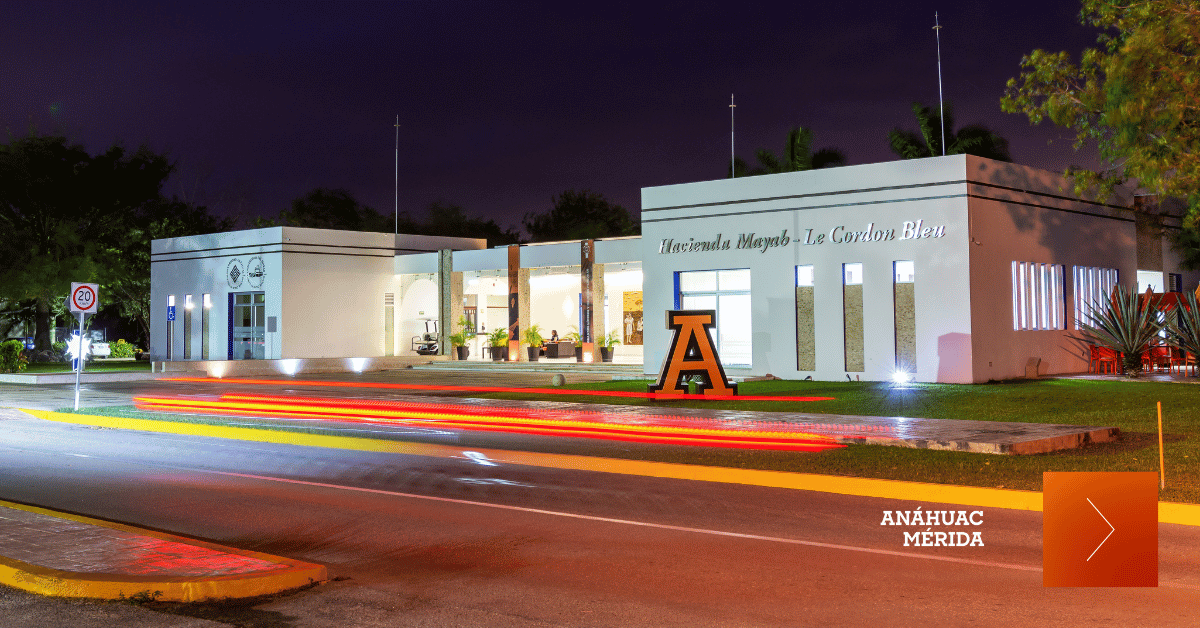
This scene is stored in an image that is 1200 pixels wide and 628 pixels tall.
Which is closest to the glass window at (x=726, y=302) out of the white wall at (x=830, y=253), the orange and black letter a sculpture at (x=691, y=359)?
the white wall at (x=830, y=253)

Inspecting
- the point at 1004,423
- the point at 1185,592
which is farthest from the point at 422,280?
the point at 1185,592

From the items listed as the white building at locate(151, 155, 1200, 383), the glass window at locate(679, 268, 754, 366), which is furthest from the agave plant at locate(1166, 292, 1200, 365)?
the glass window at locate(679, 268, 754, 366)

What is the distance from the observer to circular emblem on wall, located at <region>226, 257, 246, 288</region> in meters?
44.4

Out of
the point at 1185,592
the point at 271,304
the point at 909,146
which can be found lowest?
the point at 1185,592

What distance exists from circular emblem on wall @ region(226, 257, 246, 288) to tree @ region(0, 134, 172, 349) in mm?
8620

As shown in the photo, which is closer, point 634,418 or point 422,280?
point 634,418

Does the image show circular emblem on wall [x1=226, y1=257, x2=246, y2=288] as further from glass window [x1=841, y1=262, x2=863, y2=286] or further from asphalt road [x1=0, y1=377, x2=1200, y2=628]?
asphalt road [x1=0, y1=377, x2=1200, y2=628]

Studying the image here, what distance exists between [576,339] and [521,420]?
23.8m

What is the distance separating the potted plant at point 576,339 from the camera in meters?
38.8

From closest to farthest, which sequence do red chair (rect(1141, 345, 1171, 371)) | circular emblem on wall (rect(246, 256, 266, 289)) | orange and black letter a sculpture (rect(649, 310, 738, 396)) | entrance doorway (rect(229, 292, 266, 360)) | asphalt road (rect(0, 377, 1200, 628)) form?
asphalt road (rect(0, 377, 1200, 628))
orange and black letter a sculpture (rect(649, 310, 738, 396))
red chair (rect(1141, 345, 1171, 371))
circular emblem on wall (rect(246, 256, 266, 289))
entrance doorway (rect(229, 292, 266, 360))

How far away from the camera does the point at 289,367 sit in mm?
39031

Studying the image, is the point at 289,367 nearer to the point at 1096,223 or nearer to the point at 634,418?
the point at 634,418

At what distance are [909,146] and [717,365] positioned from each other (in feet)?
60.4

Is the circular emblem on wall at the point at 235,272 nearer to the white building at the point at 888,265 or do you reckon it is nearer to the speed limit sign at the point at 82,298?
the white building at the point at 888,265
